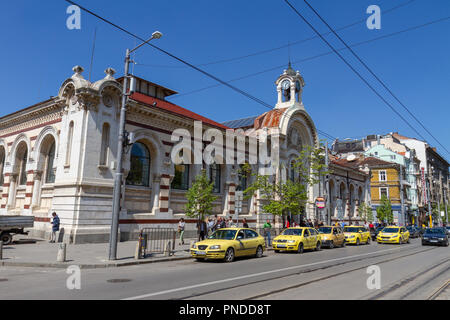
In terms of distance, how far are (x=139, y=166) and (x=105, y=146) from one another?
10.0ft

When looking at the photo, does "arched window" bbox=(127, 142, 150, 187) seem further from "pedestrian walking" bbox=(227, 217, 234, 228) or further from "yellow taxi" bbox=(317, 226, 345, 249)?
"yellow taxi" bbox=(317, 226, 345, 249)

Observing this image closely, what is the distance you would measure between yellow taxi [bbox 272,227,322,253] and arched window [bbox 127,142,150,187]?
10085mm

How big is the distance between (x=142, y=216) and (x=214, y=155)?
854cm

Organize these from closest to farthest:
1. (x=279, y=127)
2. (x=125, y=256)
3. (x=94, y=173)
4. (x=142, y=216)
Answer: (x=125, y=256) → (x=94, y=173) → (x=142, y=216) → (x=279, y=127)

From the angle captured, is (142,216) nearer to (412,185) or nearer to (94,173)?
(94,173)

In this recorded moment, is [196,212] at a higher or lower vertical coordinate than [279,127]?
lower

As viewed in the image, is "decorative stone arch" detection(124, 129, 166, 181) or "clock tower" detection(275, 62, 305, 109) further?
"clock tower" detection(275, 62, 305, 109)

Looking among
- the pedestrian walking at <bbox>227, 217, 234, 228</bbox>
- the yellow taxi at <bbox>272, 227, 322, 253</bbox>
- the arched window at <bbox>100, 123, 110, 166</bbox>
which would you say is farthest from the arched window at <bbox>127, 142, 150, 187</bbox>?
the yellow taxi at <bbox>272, 227, 322, 253</bbox>

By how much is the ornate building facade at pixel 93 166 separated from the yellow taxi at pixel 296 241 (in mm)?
8402

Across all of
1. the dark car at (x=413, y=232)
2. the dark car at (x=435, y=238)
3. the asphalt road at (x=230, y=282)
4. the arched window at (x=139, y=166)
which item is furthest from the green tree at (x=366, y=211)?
the asphalt road at (x=230, y=282)

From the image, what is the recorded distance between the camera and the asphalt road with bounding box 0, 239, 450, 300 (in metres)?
7.81

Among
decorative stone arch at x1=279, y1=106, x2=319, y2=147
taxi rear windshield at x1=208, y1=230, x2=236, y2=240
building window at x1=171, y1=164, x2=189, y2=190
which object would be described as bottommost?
taxi rear windshield at x1=208, y1=230, x2=236, y2=240

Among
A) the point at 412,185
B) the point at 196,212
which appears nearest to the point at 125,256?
the point at 196,212
